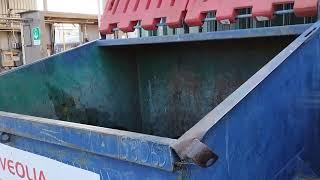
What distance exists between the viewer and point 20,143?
1.42 m

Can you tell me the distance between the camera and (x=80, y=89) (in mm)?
2441

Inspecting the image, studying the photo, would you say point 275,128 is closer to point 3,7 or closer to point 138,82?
point 138,82

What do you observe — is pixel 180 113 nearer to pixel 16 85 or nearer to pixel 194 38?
pixel 194 38

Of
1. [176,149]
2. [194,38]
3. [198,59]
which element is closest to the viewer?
[176,149]

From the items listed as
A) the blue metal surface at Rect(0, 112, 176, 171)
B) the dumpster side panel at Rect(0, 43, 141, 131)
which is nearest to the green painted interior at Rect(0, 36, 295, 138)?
the dumpster side panel at Rect(0, 43, 141, 131)

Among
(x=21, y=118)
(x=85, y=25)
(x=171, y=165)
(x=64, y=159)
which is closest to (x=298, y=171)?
(x=171, y=165)

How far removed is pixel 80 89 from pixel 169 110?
1.95 feet

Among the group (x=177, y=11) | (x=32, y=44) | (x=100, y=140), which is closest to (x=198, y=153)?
(x=100, y=140)

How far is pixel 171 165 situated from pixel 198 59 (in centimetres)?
157

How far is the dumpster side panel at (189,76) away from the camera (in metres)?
2.20

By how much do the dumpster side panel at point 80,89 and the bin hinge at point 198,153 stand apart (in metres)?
1.59

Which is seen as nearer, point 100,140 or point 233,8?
point 100,140

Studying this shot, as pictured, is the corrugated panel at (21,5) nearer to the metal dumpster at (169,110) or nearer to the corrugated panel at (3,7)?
the corrugated panel at (3,7)

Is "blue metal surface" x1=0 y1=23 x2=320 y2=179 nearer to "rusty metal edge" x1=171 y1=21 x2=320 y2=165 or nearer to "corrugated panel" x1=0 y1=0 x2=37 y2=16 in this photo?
"rusty metal edge" x1=171 y1=21 x2=320 y2=165
